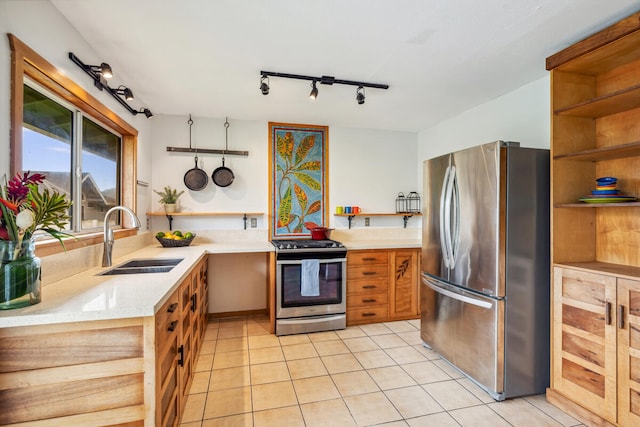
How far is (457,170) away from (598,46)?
104cm

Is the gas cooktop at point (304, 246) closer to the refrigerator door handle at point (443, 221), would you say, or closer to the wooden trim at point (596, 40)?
the refrigerator door handle at point (443, 221)

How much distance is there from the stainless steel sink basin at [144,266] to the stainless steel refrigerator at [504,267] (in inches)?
86.0

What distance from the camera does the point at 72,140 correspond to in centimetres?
207

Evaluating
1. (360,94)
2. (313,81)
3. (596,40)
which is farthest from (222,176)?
(596,40)

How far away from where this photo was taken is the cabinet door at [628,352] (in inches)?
62.5

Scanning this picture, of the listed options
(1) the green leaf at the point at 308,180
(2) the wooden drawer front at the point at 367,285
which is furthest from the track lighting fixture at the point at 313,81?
(2) the wooden drawer front at the point at 367,285

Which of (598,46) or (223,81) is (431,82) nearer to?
(598,46)

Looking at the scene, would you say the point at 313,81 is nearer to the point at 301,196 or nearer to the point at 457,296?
the point at 301,196

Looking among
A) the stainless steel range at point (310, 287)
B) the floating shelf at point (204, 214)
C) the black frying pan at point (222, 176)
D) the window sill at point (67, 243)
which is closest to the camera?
the window sill at point (67, 243)

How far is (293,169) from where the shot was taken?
378 cm

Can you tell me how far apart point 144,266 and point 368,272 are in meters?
2.18

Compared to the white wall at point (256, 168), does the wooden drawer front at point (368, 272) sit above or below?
below

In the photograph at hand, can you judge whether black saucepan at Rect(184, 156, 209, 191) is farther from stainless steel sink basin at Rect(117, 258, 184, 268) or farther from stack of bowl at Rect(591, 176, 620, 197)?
stack of bowl at Rect(591, 176, 620, 197)

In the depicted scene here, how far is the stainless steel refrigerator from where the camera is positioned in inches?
79.6
